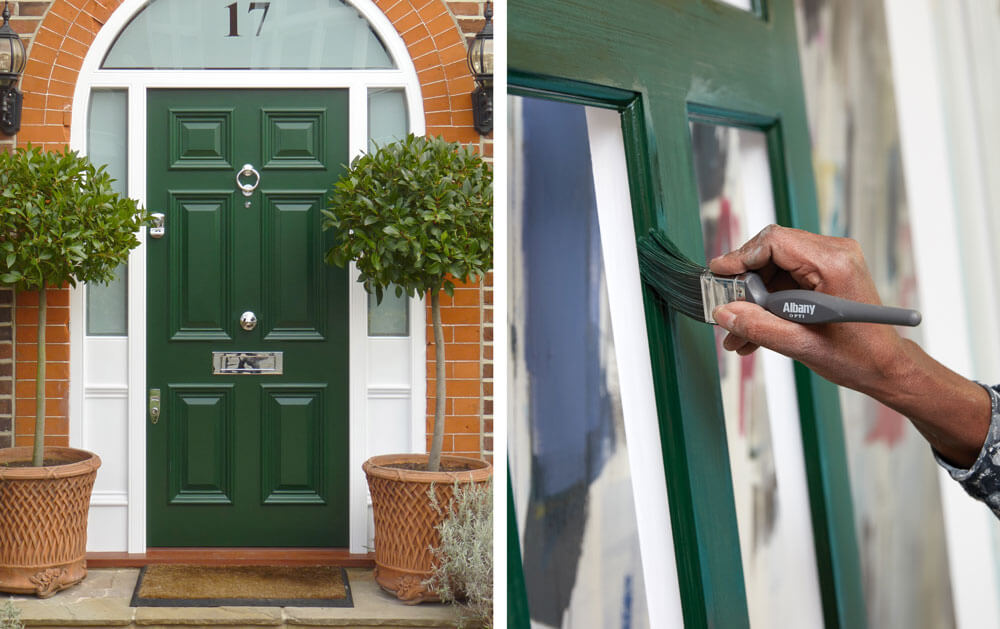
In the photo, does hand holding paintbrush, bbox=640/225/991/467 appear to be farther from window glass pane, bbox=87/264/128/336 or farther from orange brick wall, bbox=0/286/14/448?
orange brick wall, bbox=0/286/14/448

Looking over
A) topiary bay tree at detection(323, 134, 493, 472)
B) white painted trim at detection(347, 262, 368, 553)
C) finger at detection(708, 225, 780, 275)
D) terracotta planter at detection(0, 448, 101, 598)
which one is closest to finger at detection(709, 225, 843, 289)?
finger at detection(708, 225, 780, 275)

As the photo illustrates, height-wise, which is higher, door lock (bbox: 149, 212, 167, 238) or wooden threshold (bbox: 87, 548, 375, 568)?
door lock (bbox: 149, 212, 167, 238)

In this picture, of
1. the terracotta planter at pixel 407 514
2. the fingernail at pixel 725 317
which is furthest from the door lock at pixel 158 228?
the fingernail at pixel 725 317

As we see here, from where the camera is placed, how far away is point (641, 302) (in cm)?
76

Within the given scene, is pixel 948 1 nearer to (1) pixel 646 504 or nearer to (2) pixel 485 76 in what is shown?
(2) pixel 485 76

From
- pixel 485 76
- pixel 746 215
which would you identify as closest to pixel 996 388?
pixel 746 215

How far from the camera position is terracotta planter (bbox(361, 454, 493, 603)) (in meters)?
1.26

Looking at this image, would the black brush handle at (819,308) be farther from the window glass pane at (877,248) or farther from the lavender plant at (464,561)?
the lavender plant at (464,561)

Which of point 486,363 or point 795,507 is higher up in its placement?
point 486,363

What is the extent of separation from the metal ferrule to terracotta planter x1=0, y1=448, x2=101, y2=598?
3.27 feet

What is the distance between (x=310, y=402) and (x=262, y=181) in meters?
0.35

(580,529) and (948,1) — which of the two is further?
(948,1)

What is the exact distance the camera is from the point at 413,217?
123 cm

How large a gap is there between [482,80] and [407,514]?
27.0 inches
